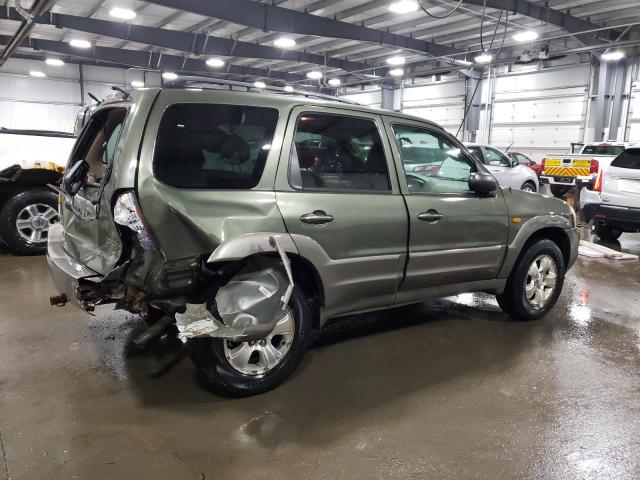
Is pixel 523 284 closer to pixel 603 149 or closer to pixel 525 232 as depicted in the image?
pixel 525 232

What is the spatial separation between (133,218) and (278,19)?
1098 cm

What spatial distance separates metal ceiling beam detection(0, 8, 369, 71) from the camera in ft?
42.8

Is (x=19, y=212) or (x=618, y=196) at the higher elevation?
(x=618, y=196)

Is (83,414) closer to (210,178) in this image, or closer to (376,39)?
(210,178)

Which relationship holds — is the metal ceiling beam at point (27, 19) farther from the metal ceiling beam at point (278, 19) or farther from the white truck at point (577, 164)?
the white truck at point (577, 164)

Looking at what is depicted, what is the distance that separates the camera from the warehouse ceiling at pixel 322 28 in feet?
38.8

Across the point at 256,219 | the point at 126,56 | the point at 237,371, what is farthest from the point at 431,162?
the point at 126,56

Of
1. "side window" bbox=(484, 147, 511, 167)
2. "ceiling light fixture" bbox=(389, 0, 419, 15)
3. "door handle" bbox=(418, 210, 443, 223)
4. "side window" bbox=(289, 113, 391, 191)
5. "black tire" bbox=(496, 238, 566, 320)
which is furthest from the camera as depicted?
"side window" bbox=(484, 147, 511, 167)

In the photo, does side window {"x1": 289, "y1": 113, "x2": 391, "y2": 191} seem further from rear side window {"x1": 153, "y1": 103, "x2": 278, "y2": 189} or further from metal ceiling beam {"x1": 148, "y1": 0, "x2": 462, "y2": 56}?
metal ceiling beam {"x1": 148, "y1": 0, "x2": 462, "y2": 56}

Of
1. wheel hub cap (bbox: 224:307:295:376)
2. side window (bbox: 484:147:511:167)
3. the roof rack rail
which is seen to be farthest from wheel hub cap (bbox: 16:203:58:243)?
side window (bbox: 484:147:511:167)

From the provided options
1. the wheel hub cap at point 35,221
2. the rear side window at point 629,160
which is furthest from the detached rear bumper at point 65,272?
the rear side window at point 629,160

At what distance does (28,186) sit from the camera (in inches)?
253

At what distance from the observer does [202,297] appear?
2.77m

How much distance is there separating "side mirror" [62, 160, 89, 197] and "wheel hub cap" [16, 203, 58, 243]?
373 centimetres
